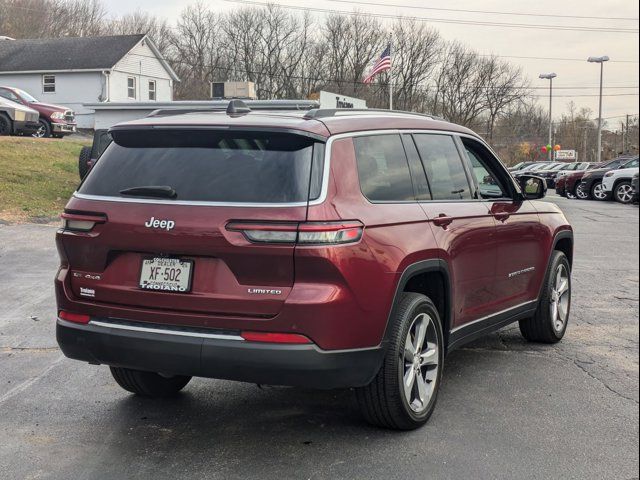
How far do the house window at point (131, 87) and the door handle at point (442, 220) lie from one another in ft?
136

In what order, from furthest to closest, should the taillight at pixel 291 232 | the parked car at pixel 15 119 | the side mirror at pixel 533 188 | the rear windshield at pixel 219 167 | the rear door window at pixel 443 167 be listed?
the parked car at pixel 15 119
the side mirror at pixel 533 188
the rear door window at pixel 443 167
the rear windshield at pixel 219 167
the taillight at pixel 291 232

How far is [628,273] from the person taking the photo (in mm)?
10070

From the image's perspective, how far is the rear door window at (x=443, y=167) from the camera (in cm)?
483

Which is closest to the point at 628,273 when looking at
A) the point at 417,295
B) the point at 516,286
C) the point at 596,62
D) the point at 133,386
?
the point at 516,286

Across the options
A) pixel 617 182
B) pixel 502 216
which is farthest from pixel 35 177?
pixel 617 182

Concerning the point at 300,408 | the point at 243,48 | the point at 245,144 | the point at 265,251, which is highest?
the point at 243,48

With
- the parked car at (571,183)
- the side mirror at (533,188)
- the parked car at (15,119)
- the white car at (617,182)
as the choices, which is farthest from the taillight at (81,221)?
the parked car at (571,183)

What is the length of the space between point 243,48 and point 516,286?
231ft

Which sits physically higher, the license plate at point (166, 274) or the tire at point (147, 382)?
the license plate at point (166, 274)

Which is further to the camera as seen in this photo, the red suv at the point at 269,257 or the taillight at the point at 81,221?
the taillight at the point at 81,221

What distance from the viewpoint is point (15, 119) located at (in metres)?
24.5

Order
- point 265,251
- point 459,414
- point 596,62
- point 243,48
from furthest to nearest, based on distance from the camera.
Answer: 1. point 243,48
2. point 459,414
3. point 265,251
4. point 596,62

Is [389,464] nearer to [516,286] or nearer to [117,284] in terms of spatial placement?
[117,284]

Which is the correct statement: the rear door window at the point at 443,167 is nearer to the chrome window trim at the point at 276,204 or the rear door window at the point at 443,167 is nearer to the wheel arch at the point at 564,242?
the chrome window trim at the point at 276,204
